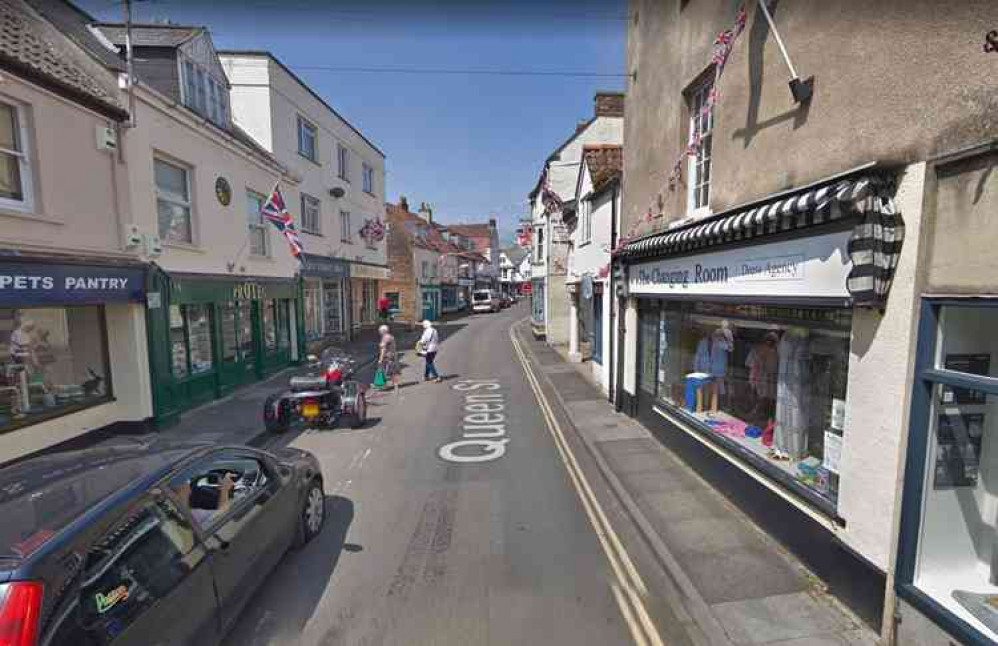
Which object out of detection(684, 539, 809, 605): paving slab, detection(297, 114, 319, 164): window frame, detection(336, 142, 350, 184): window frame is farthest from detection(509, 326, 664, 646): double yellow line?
detection(336, 142, 350, 184): window frame

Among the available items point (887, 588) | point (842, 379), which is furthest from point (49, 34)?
point (887, 588)

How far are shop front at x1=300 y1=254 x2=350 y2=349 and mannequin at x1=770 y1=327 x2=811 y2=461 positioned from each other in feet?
46.4

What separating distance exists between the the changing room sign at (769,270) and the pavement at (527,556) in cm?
256

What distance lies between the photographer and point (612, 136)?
20.3 m

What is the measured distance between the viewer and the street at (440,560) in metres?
3.38

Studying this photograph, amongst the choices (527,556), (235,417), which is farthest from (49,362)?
(527,556)

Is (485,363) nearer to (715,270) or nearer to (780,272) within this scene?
(715,270)

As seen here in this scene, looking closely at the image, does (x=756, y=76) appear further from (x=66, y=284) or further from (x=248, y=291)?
(x=248, y=291)

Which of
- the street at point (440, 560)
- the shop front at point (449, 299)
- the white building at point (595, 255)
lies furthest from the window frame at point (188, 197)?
the shop front at point (449, 299)

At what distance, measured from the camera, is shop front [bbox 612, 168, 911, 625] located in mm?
3203

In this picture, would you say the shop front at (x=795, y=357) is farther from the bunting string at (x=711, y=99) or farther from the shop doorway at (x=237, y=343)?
the shop doorway at (x=237, y=343)

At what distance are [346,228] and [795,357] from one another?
61.0 feet

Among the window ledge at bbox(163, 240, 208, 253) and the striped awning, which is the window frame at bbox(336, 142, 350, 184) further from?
the striped awning

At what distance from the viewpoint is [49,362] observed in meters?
6.77
